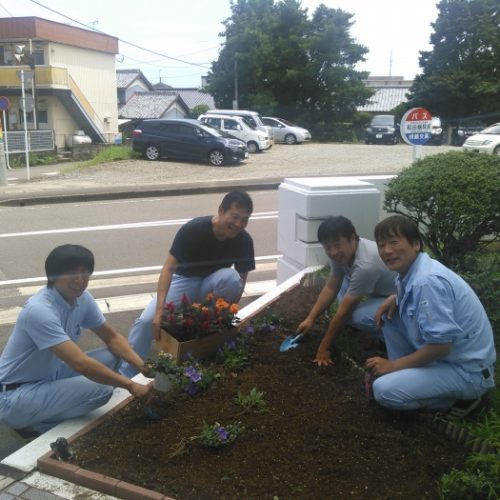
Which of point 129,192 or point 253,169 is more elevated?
point 253,169

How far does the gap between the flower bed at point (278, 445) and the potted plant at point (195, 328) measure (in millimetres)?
244

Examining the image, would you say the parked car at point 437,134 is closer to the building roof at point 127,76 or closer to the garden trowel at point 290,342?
the building roof at point 127,76

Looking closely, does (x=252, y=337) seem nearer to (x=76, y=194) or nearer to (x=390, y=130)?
(x=76, y=194)

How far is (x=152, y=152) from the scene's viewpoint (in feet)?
68.7

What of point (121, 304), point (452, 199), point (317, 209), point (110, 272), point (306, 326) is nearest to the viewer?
point (306, 326)

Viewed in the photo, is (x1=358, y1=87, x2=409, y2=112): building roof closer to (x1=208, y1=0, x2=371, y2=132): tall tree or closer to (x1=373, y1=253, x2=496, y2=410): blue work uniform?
(x1=208, y1=0, x2=371, y2=132): tall tree

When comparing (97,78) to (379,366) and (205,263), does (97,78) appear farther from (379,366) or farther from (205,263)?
(379,366)

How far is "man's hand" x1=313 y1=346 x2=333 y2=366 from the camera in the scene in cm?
360

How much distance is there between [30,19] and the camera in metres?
29.5

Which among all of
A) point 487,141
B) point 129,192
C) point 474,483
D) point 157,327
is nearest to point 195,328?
point 157,327

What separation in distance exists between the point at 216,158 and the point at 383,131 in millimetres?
15124

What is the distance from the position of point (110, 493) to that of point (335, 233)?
1.86 meters

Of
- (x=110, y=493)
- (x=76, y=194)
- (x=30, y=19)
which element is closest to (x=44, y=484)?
(x=110, y=493)

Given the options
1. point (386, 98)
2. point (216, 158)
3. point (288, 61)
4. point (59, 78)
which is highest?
point (288, 61)
